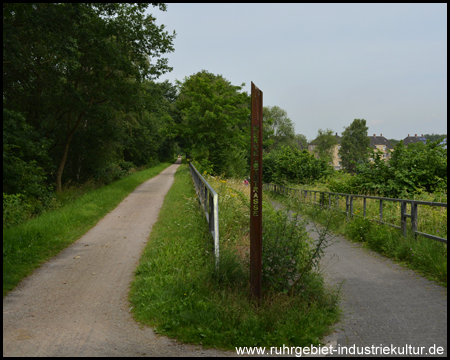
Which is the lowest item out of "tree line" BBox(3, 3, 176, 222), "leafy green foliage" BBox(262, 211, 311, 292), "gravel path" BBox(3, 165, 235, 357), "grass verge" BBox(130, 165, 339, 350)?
"gravel path" BBox(3, 165, 235, 357)

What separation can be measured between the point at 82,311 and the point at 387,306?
431 cm

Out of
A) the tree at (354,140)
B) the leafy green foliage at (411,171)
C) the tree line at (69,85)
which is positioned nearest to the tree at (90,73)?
the tree line at (69,85)

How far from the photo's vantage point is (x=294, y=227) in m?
5.68

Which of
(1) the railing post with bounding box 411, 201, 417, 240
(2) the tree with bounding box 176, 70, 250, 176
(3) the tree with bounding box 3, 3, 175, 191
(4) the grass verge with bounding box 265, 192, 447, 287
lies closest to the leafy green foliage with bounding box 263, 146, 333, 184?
(2) the tree with bounding box 176, 70, 250, 176

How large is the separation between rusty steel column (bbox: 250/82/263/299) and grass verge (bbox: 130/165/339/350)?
0.31 metres

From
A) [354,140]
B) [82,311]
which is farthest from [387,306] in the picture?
[354,140]

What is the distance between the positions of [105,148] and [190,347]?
70.7ft

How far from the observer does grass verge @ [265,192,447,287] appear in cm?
672

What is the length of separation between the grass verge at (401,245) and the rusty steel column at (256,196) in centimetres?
118

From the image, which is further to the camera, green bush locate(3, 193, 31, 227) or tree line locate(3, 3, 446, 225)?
tree line locate(3, 3, 446, 225)

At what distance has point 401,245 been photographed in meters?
8.36

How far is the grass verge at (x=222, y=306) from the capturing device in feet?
14.0

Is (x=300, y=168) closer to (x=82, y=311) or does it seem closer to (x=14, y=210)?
(x=14, y=210)

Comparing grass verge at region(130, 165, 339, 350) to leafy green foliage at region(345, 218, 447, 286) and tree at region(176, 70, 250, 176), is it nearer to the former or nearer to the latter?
leafy green foliage at region(345, 218, 447, 286)
